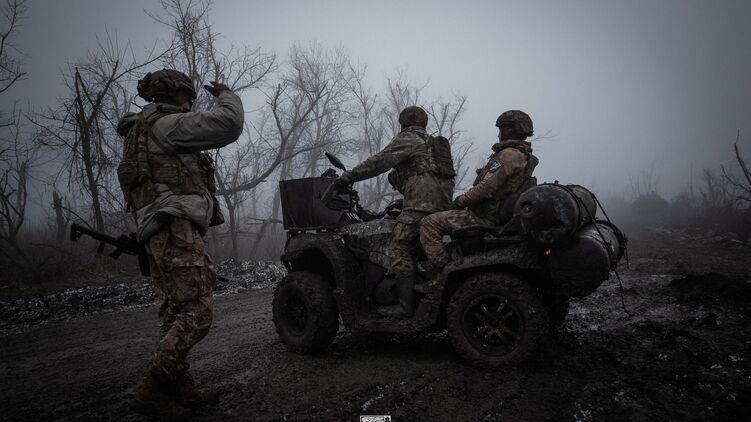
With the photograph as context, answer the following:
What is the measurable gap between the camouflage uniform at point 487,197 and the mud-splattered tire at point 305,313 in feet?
3.96

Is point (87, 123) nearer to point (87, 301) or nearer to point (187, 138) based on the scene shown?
point (87, 301)

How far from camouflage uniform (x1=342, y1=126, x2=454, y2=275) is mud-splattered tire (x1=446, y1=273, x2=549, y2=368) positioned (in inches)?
25.2

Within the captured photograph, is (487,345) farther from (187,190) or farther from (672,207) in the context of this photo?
(672,207)

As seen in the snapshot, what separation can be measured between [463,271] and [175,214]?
234cm

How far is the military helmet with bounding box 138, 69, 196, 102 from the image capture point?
10.1 feet

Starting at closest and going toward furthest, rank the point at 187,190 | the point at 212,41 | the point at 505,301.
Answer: the point at 187,190, the point at 505,301, the point at 212,41

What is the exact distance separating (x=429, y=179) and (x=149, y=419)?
117 inches

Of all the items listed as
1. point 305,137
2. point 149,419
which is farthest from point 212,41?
point 149,419

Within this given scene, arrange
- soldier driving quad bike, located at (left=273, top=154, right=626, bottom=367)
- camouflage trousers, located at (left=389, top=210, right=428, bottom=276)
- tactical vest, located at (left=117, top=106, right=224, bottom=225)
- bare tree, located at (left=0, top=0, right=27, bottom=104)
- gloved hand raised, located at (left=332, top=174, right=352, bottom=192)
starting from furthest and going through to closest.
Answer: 1. bare tree, located at (left=0, top=0, right=27, bottom=104)
2. gloved hand raised, located at (left=332, top=174, right=352, bottom=192)
3. camouflage trousers, located at (left=389, top=210, right=428, bottom=276)
4. soldier driving quad bike, located at (left=273, top=154, right=626, bottom=367)
5. tactical vest, located at (left=117, top=106, right=224, bottom=225)

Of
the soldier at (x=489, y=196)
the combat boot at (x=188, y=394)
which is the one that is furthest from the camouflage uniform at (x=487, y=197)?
the combat boot at (x=188, y=394)

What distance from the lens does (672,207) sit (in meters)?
30.5

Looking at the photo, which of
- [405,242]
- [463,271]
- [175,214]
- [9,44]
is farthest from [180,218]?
[9,44]

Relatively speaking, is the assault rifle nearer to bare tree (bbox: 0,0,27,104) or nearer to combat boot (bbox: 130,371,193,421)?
combat boot (bbox: 130,371,193,421)

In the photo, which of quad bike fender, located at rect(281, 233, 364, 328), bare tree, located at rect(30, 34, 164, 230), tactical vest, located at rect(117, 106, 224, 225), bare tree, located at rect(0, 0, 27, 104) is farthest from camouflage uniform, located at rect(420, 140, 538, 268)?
bare tree, located at rect(0, 0, 27, 104)
